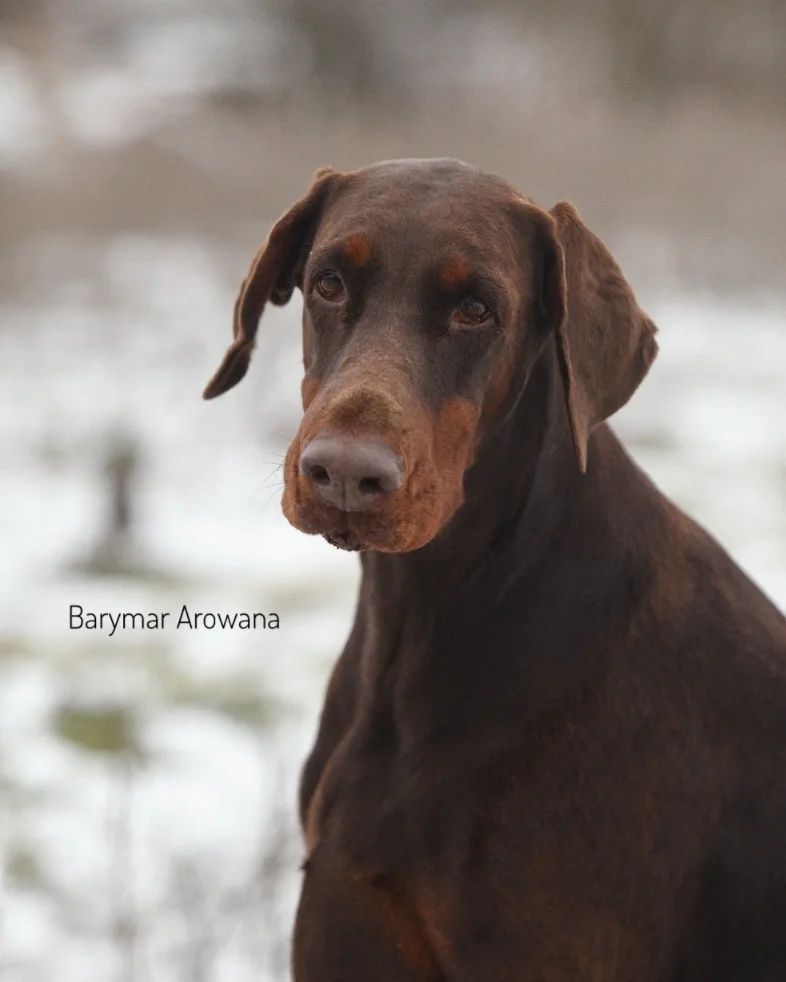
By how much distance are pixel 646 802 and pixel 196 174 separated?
7978 millimetres

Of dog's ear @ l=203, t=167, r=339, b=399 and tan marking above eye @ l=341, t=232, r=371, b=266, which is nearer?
tan marking above eye @ l=341, t=232, r=371, b=266

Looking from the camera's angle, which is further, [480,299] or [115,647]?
[115,647]

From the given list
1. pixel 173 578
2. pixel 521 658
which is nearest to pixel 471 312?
pixel 521 658

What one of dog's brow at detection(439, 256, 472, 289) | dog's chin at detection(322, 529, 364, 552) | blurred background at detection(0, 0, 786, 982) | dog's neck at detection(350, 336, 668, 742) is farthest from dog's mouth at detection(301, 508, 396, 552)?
blurred background at detection(0, 0, 786, 982)

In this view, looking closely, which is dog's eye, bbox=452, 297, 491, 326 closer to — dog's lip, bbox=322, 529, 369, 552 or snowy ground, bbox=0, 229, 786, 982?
dog's lip, bbox=322, 529, 369, 552

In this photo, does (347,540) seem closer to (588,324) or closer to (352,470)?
(352,470)

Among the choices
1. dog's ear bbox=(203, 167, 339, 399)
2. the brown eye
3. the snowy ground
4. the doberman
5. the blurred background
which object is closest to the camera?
the doberman

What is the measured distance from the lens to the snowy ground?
3979 millimetres

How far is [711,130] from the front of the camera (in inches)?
424

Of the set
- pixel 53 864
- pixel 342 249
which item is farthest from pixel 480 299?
pixel 53 864

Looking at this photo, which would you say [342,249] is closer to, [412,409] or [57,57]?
[412,409]

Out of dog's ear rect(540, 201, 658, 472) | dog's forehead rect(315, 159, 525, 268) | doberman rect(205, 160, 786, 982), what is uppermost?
dog's forehead rect(315, 159, 525, 268)

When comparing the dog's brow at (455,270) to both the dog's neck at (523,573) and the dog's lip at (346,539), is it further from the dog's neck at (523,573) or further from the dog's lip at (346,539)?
the dog's lip at (346,539)

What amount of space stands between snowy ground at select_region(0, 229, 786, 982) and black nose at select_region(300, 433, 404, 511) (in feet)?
3.20
